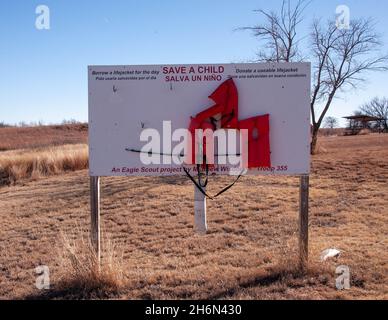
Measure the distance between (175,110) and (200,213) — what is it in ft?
4.00

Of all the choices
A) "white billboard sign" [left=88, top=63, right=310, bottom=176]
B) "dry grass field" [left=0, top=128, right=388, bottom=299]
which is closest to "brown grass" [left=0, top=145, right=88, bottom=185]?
"dry grass field" [left=0, top=128, right=388, bottom=299]

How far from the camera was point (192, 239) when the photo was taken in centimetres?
669

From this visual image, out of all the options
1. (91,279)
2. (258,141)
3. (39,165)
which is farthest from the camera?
(39,165)

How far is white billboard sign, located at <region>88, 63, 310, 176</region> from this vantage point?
4.83 metres

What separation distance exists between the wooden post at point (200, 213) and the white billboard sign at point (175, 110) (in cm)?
34

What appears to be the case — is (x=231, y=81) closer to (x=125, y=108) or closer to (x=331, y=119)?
(x=125, y=108)

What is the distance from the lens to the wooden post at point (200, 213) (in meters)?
4.96

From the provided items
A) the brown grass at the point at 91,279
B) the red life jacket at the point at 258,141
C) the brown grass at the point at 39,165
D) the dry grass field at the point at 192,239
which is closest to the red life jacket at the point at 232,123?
the red life jacket at the point at 258,141

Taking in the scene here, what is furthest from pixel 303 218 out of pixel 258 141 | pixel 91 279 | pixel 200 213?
pixel 91 279

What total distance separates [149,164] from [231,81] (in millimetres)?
1303

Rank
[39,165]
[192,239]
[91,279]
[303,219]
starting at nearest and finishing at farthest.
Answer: [91,279]
[303,219]
[192,239]
[39,165]

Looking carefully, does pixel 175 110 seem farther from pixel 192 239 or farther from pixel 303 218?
Result: pixel 192 239

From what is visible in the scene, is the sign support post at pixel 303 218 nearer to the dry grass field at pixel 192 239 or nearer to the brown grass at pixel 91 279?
the dry grass field at pixel 192 239
